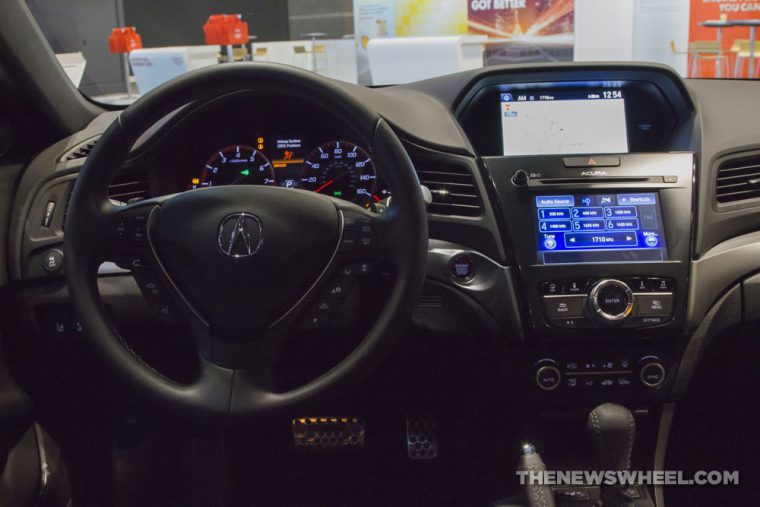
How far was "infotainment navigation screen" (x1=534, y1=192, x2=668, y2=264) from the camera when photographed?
1632mm

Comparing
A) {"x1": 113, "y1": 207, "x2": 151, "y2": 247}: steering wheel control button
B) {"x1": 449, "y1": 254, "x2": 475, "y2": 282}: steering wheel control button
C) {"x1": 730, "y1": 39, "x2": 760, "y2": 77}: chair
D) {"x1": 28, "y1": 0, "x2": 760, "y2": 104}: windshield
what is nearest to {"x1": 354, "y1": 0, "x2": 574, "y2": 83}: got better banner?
{"x1": 28, "y1": 0, "x2": 760, "y2": 104}: windshield

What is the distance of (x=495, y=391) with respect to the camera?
175 centimetres

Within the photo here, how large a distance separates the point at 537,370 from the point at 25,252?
102cm

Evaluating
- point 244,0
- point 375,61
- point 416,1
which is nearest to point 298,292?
point 375,61

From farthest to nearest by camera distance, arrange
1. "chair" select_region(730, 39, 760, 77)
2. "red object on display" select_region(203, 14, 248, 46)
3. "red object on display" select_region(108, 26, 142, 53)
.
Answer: "red object on display" select_region(203, 14, 248, 46)
"red object on display" select_region(108, 26, 142, 53)
"chair" select_region(730, 39, 760, 77)

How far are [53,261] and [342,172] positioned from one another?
0.58 meters

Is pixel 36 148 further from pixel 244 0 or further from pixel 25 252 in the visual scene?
pixel 244 0

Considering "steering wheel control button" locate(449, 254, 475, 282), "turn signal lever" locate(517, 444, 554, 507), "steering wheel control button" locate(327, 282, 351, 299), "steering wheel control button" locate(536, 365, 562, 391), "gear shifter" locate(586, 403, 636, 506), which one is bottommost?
"turn signal lever" locate(517, 444, 554, 507)

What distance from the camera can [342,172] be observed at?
1.72 m

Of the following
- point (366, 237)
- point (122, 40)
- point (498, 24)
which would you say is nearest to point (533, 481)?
point (366, 237)

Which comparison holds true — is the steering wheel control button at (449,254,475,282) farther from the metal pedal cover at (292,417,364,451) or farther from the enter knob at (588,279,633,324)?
the metal pedal cover at (292,417,364,451)

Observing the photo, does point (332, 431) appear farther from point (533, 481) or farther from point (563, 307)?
point (563, 307)

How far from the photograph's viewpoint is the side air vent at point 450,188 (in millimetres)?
1655

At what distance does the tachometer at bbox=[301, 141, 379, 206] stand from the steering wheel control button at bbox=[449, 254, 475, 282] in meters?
0.22
